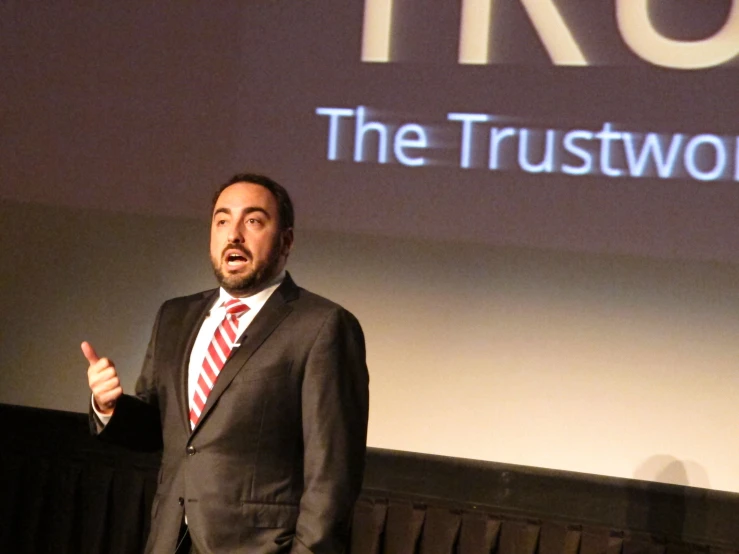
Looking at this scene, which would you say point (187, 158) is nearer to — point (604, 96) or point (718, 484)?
point (604, 96)

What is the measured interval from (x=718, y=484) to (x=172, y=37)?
7.69 feet

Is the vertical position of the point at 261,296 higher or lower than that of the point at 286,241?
lower

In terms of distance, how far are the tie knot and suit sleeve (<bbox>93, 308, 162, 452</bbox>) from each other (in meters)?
0.23

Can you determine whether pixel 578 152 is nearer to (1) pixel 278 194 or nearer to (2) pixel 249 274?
(1) pixel 278 194

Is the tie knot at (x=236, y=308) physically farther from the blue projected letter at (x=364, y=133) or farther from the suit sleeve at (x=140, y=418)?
the blue projected letter at (x=364, y=133)

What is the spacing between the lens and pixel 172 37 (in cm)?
357

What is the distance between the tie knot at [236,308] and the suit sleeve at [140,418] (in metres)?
0.23

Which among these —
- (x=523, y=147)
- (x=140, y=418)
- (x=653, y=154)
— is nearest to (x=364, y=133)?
(x=523, y=147)

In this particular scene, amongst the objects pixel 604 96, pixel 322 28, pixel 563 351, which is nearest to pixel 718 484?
pixel 563 351

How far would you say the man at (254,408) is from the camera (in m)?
1.93

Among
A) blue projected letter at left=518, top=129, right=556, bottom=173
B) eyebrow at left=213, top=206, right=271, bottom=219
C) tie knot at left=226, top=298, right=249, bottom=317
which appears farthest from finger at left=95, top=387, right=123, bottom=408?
blue projected letter at left=518, top=129, right=556, bottom=173

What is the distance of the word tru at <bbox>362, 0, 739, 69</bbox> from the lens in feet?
9.73

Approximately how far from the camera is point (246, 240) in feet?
6.75

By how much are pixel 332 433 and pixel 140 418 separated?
1.50 ft
